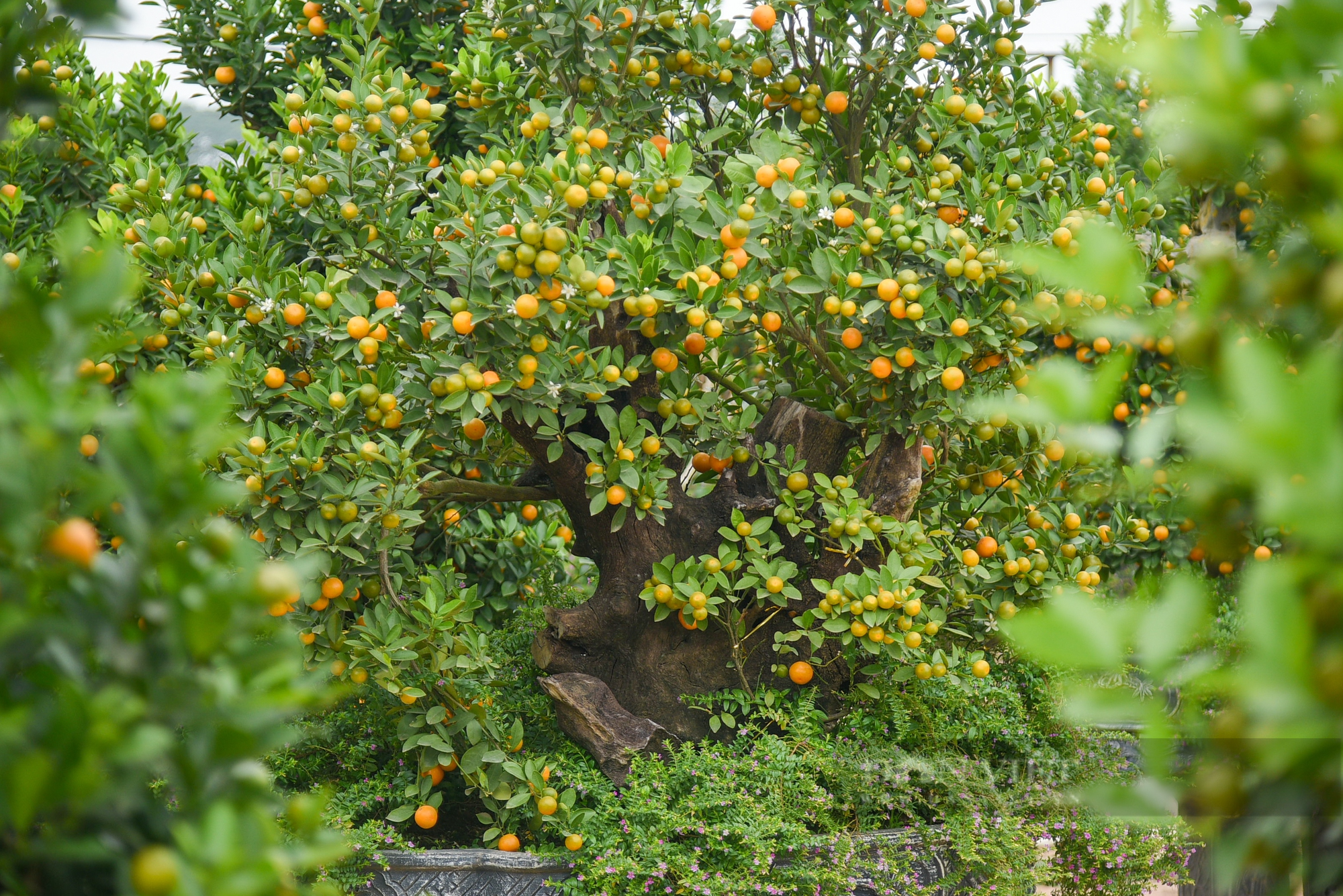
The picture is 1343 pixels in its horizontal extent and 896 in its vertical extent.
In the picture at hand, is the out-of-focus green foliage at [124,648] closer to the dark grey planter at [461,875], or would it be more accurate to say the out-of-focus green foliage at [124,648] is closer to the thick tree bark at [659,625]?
the dark grey planter at [461,875]

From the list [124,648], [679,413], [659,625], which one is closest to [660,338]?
[679,413]

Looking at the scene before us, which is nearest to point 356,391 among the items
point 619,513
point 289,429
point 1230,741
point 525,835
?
point 289,429

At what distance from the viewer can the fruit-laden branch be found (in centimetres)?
268

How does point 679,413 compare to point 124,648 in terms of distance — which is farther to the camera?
point 679,413

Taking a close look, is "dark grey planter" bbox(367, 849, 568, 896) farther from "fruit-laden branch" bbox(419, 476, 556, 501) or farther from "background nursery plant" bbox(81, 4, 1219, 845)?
"fruit-laden branch" bbox(419, 476, 556, 501)

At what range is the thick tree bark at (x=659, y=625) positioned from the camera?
2.84 m

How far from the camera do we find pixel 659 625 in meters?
2.86

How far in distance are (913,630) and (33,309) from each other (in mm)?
2173

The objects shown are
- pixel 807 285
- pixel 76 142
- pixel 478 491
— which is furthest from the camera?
pixel 76 142

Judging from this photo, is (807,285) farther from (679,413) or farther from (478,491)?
(478,491)

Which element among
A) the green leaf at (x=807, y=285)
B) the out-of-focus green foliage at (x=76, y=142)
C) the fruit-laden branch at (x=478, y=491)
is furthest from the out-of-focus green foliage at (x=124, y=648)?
the out-of-focus green foliage at (x=76, y=142)

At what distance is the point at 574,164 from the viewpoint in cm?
237

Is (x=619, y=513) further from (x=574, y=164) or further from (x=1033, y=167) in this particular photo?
(x=1033, y=167)

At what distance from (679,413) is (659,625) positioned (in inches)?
26.2
